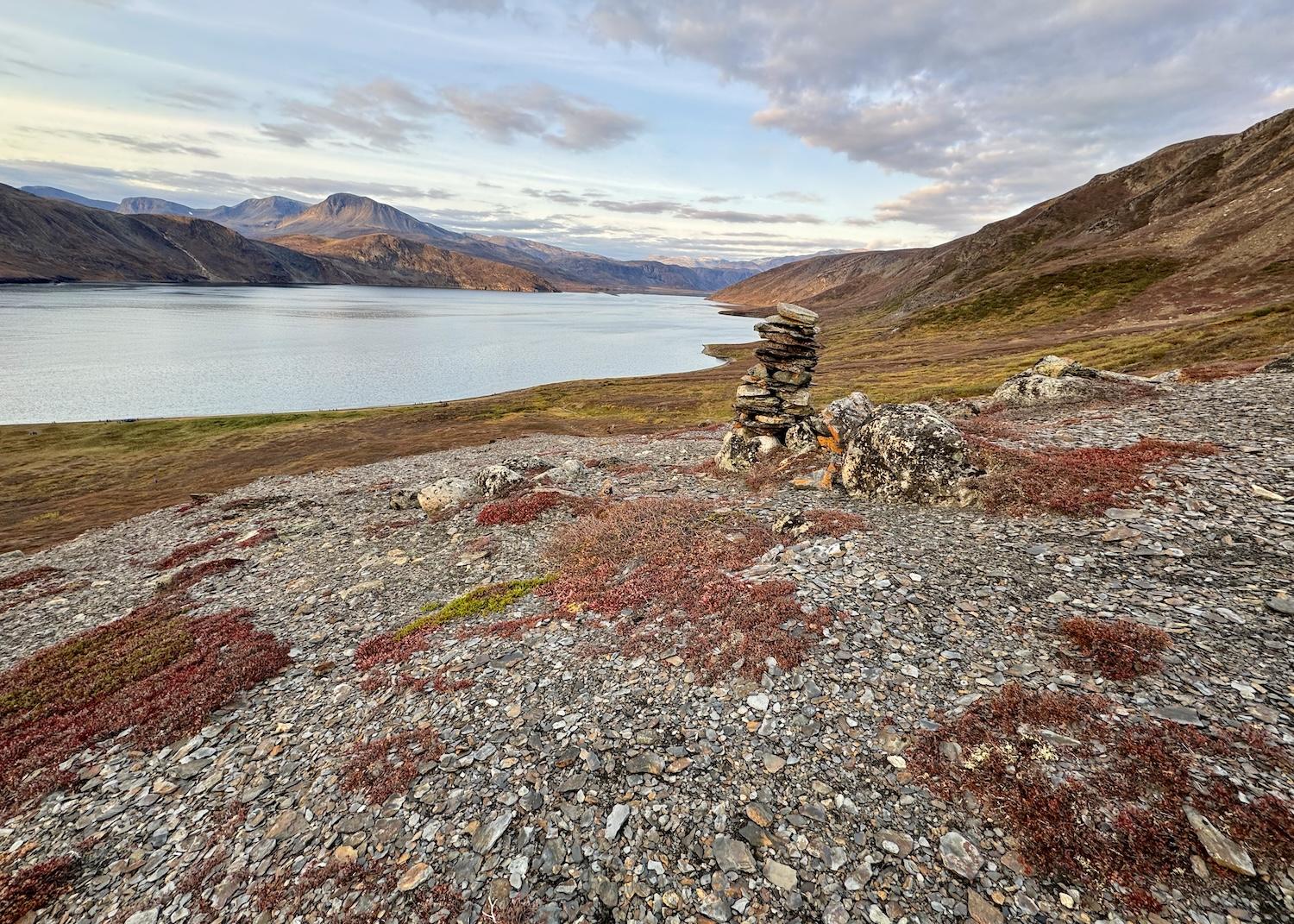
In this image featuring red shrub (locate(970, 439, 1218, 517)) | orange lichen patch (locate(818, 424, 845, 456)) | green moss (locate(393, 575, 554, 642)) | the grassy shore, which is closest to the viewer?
red shrub (locate(970, 439, 1218, 517))

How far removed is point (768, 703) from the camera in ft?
36.8

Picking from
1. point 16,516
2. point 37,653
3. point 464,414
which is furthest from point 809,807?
point 464,414

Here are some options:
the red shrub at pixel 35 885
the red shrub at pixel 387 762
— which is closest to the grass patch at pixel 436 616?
the red shrub at pixel 387 762

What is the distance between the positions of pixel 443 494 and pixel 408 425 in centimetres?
5552

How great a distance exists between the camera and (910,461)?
22000mm

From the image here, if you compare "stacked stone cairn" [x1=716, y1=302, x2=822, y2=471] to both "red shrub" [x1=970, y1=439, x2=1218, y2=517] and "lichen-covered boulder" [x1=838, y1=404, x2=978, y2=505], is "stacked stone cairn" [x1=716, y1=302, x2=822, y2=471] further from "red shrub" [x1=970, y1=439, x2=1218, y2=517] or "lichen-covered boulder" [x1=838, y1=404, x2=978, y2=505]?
"red shrub" [x1=970, y1=439, x2=1218, y2=517]

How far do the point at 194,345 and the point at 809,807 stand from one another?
672ft

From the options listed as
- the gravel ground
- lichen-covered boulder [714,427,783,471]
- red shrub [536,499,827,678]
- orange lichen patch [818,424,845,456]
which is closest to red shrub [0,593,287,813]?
the gravel ground

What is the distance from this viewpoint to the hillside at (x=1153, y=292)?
76688mm

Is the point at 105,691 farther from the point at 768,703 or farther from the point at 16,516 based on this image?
the point at 16,516

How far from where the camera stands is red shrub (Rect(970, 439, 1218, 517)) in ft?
59.5

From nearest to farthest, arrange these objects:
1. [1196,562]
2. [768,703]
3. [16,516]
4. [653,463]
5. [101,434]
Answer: [768,703]
[1196,562]
[653,463]
[16,516]
[101,434]

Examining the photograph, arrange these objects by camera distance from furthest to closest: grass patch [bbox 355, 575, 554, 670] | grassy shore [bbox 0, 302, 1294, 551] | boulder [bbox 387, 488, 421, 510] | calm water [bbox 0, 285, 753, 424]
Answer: calm water [bbox 0, 285, 753, 424] → grassy shore [bbox 0, 302, 1294, 551] → boulder [bbox 387, 488, 421, 510] → grass patch [bbox 355, 575, 554, 670]

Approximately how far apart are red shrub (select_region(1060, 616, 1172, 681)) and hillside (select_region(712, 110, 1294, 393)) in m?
67.4
